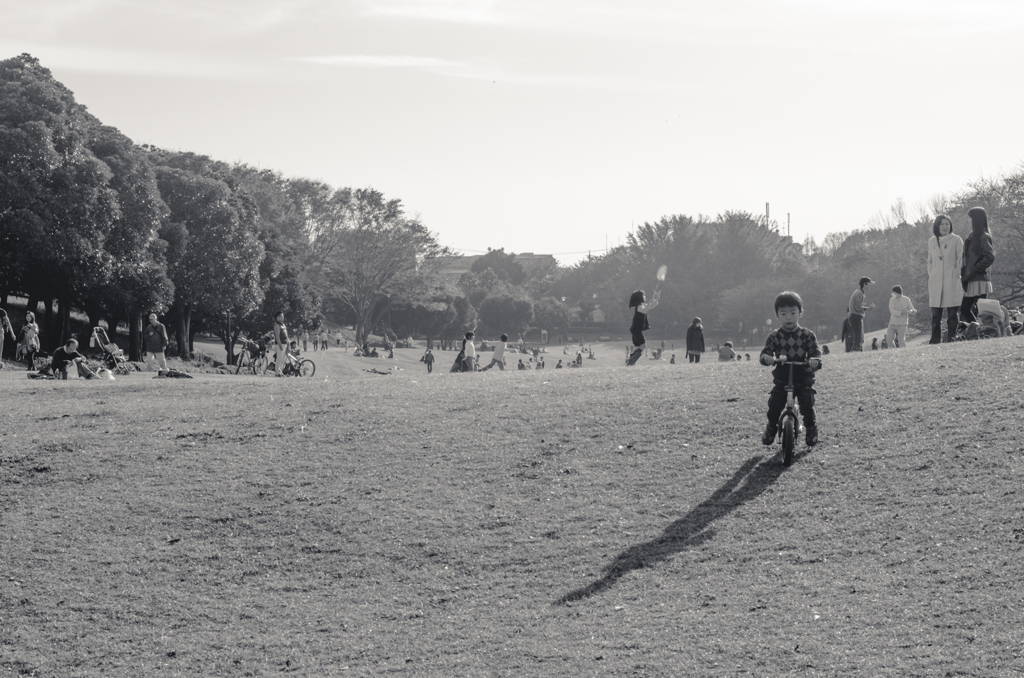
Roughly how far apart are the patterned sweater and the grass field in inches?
38.0

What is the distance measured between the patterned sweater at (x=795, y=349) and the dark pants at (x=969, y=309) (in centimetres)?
906

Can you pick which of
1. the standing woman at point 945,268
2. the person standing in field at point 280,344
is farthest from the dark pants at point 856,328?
the person standing in field at point 280,344

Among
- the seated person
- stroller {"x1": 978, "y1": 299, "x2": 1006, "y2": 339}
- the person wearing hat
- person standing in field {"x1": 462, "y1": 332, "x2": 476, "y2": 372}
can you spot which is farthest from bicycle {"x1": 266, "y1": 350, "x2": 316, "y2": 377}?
stroller {"x1": 978, "y1": 299, "x2": 1006, "y2": 339}

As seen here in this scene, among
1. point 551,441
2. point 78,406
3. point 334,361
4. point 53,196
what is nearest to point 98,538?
point 551,441

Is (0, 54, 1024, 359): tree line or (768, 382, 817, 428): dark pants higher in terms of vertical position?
(0, 54, 1024, 359): tree line

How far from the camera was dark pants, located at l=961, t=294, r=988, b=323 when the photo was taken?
724 inches

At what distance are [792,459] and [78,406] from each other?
10.9 m

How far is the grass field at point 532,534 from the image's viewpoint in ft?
24.4

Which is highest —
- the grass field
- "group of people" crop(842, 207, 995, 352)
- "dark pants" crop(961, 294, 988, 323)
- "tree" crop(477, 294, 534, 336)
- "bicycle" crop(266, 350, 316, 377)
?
"tree" crop(477, 294, 534, 336)

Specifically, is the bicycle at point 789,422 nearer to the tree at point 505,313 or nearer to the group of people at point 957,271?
the group of people at point 957,271

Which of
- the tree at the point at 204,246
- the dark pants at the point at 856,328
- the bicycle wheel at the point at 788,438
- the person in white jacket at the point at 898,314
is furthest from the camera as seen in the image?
the tree at the point at 204,246

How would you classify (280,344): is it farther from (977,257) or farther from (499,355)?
(977,257)

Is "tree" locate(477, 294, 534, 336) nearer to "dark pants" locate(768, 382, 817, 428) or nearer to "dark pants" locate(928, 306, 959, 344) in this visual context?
"dark pants" locate(928, 306, 959, 344)

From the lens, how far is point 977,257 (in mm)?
17250
